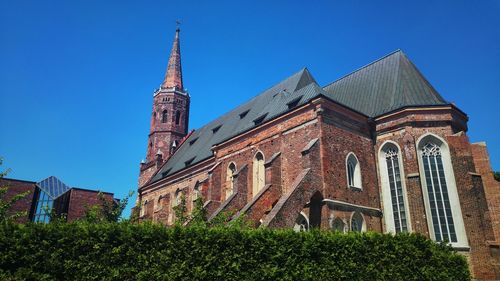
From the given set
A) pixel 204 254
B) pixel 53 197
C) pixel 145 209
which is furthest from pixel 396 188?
pixel 53 197

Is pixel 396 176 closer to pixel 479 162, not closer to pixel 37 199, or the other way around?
pixel 479 162

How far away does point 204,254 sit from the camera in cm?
1057

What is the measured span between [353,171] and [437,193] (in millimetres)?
4182

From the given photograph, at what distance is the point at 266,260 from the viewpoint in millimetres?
11148

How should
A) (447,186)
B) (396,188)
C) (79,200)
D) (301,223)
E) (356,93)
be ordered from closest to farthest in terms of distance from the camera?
(301,223) → (447,186) → (396,188) → (356,93) → (79,200)

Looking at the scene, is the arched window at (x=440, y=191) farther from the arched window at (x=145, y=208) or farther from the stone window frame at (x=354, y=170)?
the arched window at (x=145, y=208)

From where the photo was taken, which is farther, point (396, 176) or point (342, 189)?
point (396, 176)

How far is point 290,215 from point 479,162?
1137cm

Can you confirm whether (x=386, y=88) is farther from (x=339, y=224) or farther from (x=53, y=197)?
(x=53, y=197)

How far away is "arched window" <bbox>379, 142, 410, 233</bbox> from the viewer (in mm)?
18962

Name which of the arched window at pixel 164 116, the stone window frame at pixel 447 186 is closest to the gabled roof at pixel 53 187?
the arched window at pixel 164 116

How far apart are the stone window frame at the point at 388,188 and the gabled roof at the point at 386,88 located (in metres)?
2.31

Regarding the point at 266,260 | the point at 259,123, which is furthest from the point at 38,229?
the point at 259,123

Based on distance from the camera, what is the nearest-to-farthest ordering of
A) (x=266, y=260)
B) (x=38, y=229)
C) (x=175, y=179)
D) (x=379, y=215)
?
(x=38, y=229), (x=266, y=260), (x=379, y=215), (x=175, y=179)
